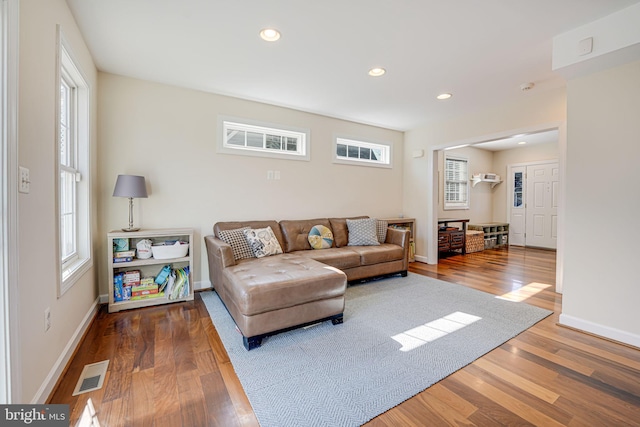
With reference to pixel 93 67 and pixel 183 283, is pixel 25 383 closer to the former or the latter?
pixel 183 283

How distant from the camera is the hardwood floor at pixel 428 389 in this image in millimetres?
1417

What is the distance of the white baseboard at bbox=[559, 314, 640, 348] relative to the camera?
2.14m

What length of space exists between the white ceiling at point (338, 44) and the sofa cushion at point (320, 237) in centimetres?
178

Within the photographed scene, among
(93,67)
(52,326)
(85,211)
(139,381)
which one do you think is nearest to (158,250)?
(85,211)

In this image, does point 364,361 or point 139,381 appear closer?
point 139,381

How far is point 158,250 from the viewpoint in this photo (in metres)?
2.87

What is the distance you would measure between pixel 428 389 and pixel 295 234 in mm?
2427

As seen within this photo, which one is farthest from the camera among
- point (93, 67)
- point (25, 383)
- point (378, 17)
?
point (93, 67)

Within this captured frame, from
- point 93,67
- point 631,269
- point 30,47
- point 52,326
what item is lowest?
point 52,326

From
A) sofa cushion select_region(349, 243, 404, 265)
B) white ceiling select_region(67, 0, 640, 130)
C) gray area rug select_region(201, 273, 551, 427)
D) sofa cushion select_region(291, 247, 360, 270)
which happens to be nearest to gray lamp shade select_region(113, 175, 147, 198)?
white ceiling select_region(67, 0, 640, 130)

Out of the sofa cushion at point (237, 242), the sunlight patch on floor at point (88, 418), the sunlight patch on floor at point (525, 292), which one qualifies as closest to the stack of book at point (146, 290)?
the sofa cushion at point (237, 242)

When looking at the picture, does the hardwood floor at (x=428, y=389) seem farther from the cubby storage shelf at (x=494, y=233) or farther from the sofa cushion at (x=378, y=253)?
the cubby storage shelf at (x=494, y=233)

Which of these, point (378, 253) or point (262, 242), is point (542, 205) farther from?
point (262, 242)

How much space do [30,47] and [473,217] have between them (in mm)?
7593
